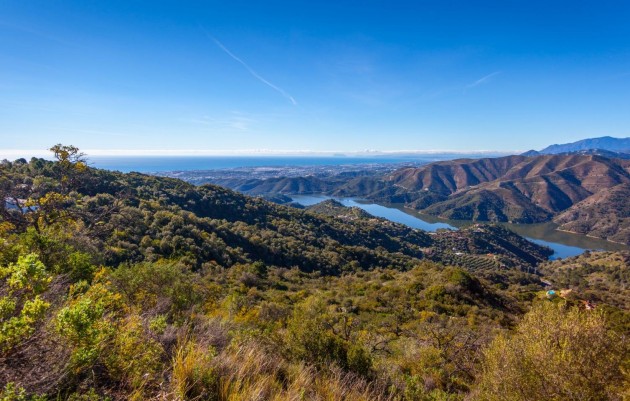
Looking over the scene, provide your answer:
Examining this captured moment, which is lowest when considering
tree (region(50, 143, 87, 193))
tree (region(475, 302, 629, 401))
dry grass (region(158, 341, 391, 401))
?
tree (region(475, 302, 629, 401))

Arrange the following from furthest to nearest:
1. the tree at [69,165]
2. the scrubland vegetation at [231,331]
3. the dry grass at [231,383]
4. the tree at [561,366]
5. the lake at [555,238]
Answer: the lake at [555,238], the tree at [69,165], the tree at [561,366], the dry grass at [231,383], the scrubland vegetation at [231,331]

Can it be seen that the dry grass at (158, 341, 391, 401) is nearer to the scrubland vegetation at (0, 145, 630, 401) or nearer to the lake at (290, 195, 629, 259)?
the scrubland vegetation at (0, 145, 630, 401)

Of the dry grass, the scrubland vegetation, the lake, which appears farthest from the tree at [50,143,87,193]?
the lake

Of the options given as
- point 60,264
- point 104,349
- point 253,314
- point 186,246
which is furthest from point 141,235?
point 104,349

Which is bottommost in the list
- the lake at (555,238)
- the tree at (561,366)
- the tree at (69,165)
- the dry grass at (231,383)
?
the lake at (555,238)

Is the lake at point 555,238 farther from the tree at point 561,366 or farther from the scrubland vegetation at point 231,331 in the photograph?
the tree at point 561,366

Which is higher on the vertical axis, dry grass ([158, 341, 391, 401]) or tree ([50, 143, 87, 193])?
tree ([50, 143, 87, 193])

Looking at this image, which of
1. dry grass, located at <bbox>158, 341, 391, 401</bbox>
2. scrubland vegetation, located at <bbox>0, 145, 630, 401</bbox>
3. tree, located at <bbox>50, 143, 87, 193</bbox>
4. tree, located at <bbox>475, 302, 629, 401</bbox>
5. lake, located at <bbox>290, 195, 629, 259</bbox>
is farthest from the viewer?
lake, located at <bbox>290, 195, 629, 259</bbox>

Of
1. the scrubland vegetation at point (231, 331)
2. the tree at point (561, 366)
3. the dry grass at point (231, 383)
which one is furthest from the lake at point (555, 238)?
the dry grass at point (231, 383)

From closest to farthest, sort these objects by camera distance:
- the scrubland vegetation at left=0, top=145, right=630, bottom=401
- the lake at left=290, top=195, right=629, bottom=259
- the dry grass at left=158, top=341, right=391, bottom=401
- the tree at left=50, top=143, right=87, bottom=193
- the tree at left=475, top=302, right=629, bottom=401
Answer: the scrubland vegetation at left=0, top=145, right=630, bottom=401, the dry grass at left=158, top=341, right=391, bottom=401, the tree at left=475, top=302, right=629, bottom=401, the tree at left=50, top=143, right=87, bottom=193, the lake at left=290, top=195, right=629, bottom=259

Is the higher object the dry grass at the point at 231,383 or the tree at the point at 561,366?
the dry grass at the point at 231,383
